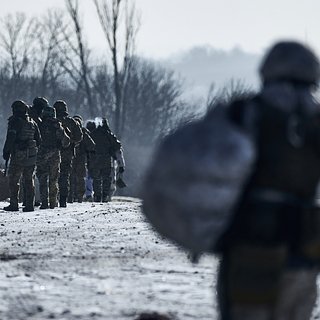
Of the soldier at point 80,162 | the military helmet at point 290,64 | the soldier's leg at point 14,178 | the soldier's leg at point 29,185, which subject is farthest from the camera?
the soldier at point 80,162

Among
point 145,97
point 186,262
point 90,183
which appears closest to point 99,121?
point 90,183

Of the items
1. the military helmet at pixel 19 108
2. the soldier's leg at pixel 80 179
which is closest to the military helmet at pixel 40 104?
the military helmet at pixel 19 108

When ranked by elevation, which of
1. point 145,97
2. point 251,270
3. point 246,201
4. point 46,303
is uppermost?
point 145,97

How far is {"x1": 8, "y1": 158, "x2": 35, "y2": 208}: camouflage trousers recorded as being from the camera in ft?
56.3

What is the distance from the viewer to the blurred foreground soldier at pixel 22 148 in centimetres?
1638

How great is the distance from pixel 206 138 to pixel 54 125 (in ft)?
48.4

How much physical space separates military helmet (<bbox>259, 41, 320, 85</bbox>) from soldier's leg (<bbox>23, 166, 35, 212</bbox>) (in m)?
13.7

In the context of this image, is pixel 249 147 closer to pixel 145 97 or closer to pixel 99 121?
pixel 99 121

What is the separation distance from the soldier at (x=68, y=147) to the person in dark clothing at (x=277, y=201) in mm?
15710

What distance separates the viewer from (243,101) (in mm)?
3629

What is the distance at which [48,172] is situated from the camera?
1884cm

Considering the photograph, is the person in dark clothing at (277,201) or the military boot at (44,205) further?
the military boot at (44,205)

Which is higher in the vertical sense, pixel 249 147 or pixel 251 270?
pixel 249 147

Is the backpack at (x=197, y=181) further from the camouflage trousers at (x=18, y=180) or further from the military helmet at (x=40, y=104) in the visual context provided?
the military helmet at (x=40, y=104)
